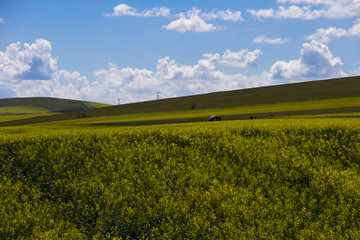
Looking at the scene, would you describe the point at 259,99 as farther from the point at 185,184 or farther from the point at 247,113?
the point at 185,184

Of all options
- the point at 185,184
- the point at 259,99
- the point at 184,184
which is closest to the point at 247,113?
the point at 259,99

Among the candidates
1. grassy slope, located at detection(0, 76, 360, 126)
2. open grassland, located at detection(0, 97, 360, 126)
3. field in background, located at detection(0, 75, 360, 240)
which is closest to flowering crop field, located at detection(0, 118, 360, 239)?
field in background, located at detection(0, 75, 360, 240)

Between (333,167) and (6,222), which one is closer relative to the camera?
(6,222)

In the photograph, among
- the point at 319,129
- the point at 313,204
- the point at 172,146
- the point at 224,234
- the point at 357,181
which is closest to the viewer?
the point at 224,234

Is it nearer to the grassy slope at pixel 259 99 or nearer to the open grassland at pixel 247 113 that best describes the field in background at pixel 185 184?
the open grassland at pixel 247 113

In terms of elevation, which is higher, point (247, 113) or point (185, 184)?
point (247, 113)

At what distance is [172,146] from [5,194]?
1010cm

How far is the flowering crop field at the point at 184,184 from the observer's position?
13.8m

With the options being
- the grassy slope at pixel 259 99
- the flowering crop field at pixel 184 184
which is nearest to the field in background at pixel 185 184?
the flowering crop field at pixel 184 184

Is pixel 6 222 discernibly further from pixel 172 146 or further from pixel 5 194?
pixel 172 146

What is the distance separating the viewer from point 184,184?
16.7 m

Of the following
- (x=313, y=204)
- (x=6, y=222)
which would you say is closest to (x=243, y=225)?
(x=313, y=204)

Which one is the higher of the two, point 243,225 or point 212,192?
point 212,192

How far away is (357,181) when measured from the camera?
17031mm
